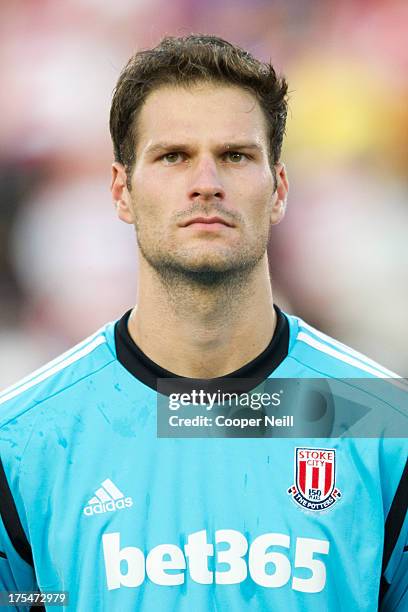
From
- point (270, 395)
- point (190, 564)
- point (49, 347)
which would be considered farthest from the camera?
point (49, 347)

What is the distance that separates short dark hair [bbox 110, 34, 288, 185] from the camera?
2.35 metres

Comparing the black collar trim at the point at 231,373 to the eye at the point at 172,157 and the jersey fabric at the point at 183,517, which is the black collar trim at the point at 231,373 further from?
the eye at the point at 172,157

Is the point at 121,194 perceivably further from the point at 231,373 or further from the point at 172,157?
the point at 231,373

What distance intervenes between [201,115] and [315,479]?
3.23 feet

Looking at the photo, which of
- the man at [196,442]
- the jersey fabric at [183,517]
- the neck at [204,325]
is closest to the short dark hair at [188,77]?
the man at [196,442]

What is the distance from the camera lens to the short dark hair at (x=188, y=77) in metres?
2.35

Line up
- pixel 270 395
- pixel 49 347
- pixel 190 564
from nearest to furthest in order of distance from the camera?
1. pixel 190 564
2. pixel 270 395
3. pixel 49 347

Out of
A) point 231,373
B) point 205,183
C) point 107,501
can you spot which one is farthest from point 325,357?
point 107,501

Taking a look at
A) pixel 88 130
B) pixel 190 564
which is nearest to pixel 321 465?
pixel 190 564

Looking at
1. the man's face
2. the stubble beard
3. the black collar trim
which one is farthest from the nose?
the black collar trim

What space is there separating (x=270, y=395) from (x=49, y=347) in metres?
2.95

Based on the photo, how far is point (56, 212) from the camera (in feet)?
16.7

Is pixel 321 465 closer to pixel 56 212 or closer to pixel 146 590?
pixel 146 590

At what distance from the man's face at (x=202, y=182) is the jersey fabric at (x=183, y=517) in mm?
326
